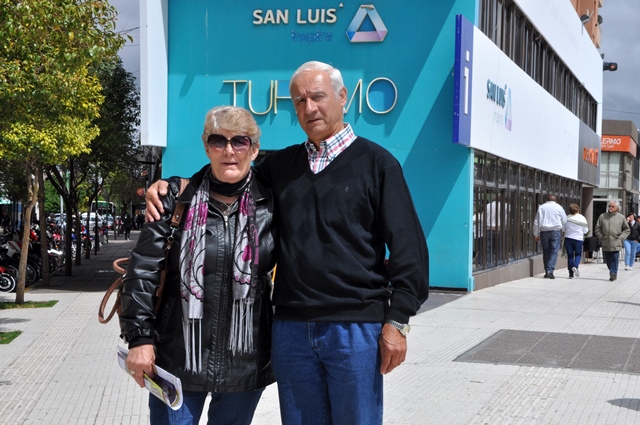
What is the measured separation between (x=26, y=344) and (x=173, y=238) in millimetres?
7502

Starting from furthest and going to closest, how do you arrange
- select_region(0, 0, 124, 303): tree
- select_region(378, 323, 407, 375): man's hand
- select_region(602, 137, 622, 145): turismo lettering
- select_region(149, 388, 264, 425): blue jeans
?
select_region(602, 137, 622, 145): turismo lettering, select_region(0, 0, 124, 303): tree, select_region(149, 388, 264, 425): blue jeans, select_region(378, 323, 407, 375): man's hand

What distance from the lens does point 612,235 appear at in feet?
65.9

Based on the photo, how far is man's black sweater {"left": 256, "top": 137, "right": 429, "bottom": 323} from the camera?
3.31 m

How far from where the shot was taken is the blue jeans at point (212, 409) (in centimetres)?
354

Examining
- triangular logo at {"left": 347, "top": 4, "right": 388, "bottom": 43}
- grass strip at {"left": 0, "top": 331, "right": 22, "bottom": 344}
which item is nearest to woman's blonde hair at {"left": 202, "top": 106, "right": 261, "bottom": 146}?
grass strip at {"left": 0, "top": 331, "right": 22, "bottom": 344}

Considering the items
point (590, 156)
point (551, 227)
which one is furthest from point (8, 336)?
point (590, 156)

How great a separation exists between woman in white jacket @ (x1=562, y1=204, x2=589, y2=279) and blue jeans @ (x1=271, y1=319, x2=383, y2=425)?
708 inches

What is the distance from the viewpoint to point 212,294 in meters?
3.45

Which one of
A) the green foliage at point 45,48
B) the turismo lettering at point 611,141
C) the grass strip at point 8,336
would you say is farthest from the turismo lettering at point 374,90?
Answer: the turismo lettering at point 611,141

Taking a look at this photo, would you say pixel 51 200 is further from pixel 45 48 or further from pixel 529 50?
pixel 45 48

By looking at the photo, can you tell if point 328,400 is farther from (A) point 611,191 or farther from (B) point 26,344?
(A) point 611,191

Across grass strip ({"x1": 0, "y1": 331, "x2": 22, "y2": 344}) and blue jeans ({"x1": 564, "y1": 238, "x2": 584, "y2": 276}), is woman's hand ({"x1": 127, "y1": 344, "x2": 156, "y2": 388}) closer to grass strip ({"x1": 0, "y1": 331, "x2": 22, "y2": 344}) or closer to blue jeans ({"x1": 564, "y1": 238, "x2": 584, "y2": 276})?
grass strip ({"x1": 0, "y1": 331, "x2": 22, "y2": 344})

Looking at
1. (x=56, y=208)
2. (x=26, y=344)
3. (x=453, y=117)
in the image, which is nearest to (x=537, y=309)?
(x=453, y=117)

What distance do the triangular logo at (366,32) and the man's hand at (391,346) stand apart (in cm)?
1283
